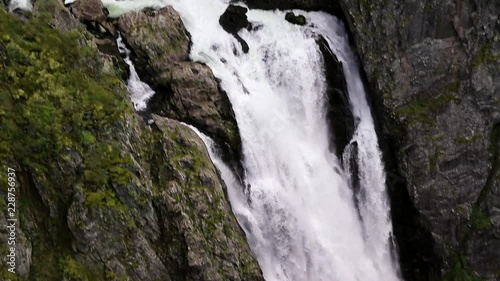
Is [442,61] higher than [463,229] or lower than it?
higher

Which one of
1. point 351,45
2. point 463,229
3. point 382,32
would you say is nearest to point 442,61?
point 382,32

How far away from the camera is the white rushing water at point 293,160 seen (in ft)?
51.2

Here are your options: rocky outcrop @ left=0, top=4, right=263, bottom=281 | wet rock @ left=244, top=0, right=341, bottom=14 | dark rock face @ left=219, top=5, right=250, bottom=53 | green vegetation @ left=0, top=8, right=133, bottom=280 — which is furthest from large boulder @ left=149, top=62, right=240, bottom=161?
wet rock @ left=244, top=0, right=341, bottom=14

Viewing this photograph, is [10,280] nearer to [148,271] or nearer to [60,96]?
[148,271]

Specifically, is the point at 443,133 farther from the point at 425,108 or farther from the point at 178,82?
the point at 178,82

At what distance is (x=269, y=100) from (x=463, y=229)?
8.44 metres

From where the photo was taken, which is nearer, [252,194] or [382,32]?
[252,194]

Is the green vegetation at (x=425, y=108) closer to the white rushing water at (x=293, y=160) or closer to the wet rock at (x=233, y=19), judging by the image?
the white rushing water at (x=293, y=160)

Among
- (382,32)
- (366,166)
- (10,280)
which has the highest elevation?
(382,32)

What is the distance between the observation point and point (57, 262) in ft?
35.9

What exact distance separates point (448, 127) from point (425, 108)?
1.08 metres

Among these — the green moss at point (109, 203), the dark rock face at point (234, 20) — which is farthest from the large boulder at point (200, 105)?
the green moss at point (109, 203)

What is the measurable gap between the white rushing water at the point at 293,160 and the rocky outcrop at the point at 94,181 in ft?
6.09

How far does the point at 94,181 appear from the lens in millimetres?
11727
